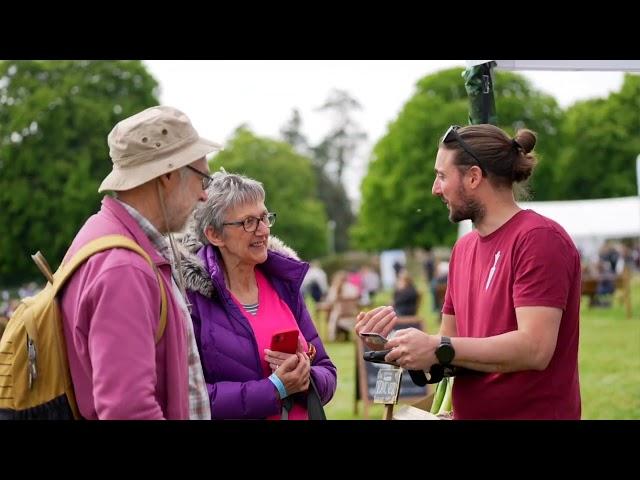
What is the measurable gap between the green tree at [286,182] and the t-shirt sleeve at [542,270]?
214 ft

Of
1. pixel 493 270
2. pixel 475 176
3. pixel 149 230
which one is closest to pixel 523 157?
pixel 475 176

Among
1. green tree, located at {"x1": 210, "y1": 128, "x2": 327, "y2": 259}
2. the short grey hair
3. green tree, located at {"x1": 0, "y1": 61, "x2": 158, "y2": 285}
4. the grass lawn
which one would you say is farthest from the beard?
green tree, located at {"x1": 210, "y1": 128, "x2": 327, "y2": 259}

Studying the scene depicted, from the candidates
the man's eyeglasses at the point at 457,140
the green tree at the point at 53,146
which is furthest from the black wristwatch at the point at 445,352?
the green tree at the point at 53,146

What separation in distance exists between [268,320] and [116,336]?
1513mm

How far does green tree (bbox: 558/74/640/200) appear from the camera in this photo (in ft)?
165

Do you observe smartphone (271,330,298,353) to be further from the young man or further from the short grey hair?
the short grey hair

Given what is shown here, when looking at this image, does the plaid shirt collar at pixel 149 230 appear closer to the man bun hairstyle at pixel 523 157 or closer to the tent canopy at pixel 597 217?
the man bun hairstyle at pixel 523 157

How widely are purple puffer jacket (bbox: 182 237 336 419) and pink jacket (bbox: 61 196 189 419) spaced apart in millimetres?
1040

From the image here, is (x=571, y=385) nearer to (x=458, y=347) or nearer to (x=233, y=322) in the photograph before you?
(x=458, y=347)

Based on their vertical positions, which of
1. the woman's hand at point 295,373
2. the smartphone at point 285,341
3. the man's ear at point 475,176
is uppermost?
the man's ear at point 475,176

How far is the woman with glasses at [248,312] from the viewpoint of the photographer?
383 centimetres

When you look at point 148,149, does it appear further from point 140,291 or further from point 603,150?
point 603,150
